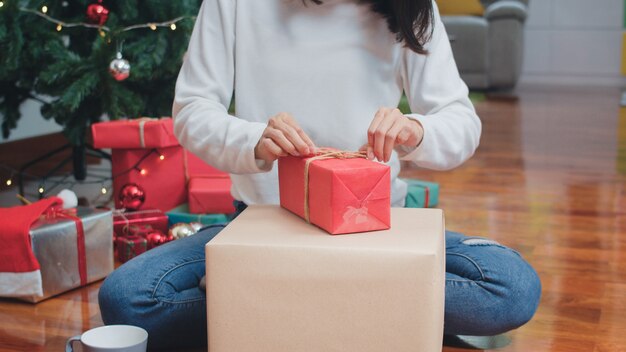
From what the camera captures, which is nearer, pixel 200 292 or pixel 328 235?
pixel 328 235

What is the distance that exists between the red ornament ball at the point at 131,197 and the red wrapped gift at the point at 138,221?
0.11 ft

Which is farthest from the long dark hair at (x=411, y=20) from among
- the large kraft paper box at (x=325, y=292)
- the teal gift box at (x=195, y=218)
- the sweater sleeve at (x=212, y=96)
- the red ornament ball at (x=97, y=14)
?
the red ornament ball at (x=97, y=14)

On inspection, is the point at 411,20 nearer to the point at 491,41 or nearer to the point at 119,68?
the point at 119,68

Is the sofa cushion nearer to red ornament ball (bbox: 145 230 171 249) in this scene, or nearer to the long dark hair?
red ornament ball (bbox: 145 230 171 249)

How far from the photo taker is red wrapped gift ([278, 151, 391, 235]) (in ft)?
3.04

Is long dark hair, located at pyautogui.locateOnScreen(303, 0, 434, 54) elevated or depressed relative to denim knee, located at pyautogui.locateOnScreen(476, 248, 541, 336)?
elevated

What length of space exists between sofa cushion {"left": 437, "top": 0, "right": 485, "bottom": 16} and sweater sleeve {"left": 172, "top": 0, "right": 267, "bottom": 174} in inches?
169

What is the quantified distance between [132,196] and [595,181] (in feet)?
4.92

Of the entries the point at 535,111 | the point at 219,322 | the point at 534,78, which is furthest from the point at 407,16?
the point at 534,78

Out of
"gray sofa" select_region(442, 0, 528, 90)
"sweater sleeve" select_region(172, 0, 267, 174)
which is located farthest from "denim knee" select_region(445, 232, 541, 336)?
"gray sofa" select_region(442, 0, 528, 90)

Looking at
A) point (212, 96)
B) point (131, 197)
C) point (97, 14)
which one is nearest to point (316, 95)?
point (212, 96)

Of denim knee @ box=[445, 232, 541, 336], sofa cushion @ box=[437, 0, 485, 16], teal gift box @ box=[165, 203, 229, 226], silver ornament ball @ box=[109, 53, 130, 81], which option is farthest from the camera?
sofa cushion @ box=[437, 0, 485, 16]

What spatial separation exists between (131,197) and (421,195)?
2.52 ft

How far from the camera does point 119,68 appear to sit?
7.00 feet
